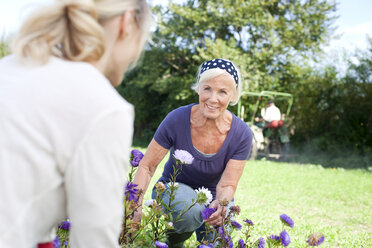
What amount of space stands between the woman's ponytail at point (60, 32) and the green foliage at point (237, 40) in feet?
45.4

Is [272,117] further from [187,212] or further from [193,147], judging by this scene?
[187,212]

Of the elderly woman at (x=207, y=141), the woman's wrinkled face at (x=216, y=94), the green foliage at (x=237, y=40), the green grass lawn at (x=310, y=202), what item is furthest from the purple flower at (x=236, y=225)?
the green foliage at (x=237, y=40)

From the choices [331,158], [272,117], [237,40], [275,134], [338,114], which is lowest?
[331,158]

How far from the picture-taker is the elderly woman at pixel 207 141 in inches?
104

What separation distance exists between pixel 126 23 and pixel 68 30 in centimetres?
15

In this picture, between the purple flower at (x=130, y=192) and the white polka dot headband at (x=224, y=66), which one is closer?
the purple flower at (x=130, y=192)

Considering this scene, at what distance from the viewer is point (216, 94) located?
2680 mm

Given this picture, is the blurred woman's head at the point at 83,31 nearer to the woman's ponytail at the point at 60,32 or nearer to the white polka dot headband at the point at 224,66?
the woman's ponytail at the point at 60,32

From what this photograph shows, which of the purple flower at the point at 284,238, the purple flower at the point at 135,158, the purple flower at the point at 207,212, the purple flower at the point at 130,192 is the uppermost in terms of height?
the purple flower at the point at 135,158

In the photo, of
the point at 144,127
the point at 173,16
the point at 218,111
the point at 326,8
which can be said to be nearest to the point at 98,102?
the point at 218,111

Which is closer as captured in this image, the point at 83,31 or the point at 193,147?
the point at 83,31

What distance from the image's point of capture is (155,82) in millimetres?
19188

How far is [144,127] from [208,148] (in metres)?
18.6

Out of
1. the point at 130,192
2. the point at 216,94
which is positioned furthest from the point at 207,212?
the point at 216,94
